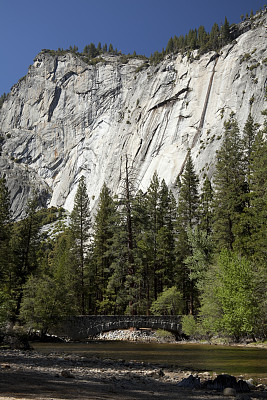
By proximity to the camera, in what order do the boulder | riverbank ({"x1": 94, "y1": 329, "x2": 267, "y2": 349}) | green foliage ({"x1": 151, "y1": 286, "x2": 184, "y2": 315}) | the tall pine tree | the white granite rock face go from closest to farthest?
the boulder < riverbank ({"x1": 94, "y1": 329, "x2": 267, "y2": 349}) < green foliage ({"x1": 151, "y1": 286, "x2": 184, "y2": 315}) < the tall pine tree < the white granite rock face

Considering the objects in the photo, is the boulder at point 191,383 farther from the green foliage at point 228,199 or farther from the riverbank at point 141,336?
the green foliage at point 228,199

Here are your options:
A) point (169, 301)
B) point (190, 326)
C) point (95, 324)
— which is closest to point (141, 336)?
point (95, 324)

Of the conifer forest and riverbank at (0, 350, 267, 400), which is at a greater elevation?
the conifer forest

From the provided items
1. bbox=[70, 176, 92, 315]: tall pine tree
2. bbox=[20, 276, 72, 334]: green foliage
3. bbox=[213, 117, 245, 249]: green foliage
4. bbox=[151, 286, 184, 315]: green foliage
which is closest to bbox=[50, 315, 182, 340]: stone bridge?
bbox=[20, 276, 72, 334]: green foliage

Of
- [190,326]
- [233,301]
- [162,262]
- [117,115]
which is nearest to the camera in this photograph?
[233,301]

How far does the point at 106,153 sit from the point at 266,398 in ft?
322

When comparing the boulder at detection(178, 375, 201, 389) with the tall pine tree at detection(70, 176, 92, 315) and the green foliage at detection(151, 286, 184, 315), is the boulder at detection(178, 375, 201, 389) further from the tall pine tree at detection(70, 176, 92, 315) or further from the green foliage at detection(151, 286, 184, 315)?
the tall pine tree at detection(70, 176, 92, 315)

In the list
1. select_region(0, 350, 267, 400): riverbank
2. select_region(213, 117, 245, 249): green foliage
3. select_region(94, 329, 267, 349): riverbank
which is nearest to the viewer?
select_region(0, 350, 267, 400): riverbank

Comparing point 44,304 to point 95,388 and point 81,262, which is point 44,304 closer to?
point 81,262

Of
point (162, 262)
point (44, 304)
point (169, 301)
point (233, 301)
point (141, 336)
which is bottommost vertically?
point (141, 336)

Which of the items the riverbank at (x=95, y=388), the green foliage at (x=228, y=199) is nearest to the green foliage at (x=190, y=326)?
the green foliage at (x=228, y=199)

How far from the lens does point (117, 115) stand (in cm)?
11181

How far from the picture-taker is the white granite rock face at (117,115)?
7600cm

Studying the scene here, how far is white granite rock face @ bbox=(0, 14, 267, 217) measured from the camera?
76.0m
